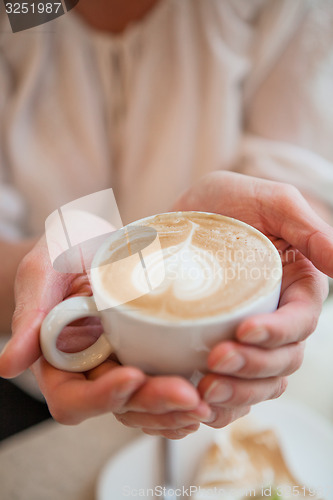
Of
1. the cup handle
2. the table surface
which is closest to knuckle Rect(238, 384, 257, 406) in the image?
the cup handle

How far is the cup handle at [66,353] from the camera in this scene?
1.07 ft

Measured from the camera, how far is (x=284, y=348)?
0.34 metres

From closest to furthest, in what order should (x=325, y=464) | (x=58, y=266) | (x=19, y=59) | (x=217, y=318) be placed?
1. (x=217, y=318)
2. (x=58, y=266)
3. (x=325, y=464)
4. (x=19, y=59)

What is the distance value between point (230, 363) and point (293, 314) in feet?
0.21

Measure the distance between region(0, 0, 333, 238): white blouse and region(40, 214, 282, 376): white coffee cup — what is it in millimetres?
361

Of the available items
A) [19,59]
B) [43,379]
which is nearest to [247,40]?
[19,59]

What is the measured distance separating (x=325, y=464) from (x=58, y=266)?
0.45 metres

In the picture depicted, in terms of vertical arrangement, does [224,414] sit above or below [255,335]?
below

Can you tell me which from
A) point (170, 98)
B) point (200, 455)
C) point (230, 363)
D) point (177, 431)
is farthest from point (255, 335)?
point (170, 98)

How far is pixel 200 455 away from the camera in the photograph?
1.96ft

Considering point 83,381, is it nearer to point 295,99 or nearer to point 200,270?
point 200,270

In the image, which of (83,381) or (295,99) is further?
(295,99)

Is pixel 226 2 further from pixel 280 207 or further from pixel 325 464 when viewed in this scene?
pixel 325 464

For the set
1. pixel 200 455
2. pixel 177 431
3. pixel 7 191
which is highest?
pixel 7 191
